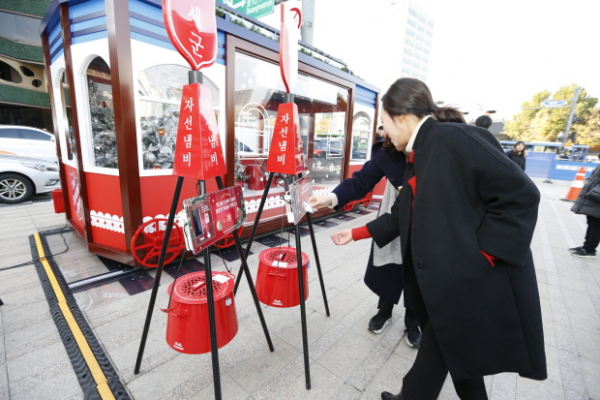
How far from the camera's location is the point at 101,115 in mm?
3066

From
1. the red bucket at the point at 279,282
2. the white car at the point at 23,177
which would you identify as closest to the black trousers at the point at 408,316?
the red bucket at the point at 279,282

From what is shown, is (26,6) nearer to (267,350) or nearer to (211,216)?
(211,216)

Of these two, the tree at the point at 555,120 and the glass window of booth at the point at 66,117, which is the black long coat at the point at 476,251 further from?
the tree at the point at 555,120

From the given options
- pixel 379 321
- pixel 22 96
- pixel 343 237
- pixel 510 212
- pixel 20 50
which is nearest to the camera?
pixel 510 212

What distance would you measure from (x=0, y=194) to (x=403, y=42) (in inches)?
2980

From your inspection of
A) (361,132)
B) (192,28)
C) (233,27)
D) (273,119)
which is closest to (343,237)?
→ (192,28)

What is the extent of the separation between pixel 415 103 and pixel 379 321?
1795 mm

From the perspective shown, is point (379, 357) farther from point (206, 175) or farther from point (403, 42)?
point (403, 42)

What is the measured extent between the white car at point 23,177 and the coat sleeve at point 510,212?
8.22m

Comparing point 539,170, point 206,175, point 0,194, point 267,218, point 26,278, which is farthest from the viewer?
point 539,170

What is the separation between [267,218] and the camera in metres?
4.51

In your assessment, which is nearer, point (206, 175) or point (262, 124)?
point (206, 175)

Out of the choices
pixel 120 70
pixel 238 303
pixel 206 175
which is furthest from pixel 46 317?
pixel 120 70

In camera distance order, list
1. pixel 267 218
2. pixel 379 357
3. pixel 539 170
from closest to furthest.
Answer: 1. pixel 379 357
2. pixel 267 218
3. pixel 539 170
